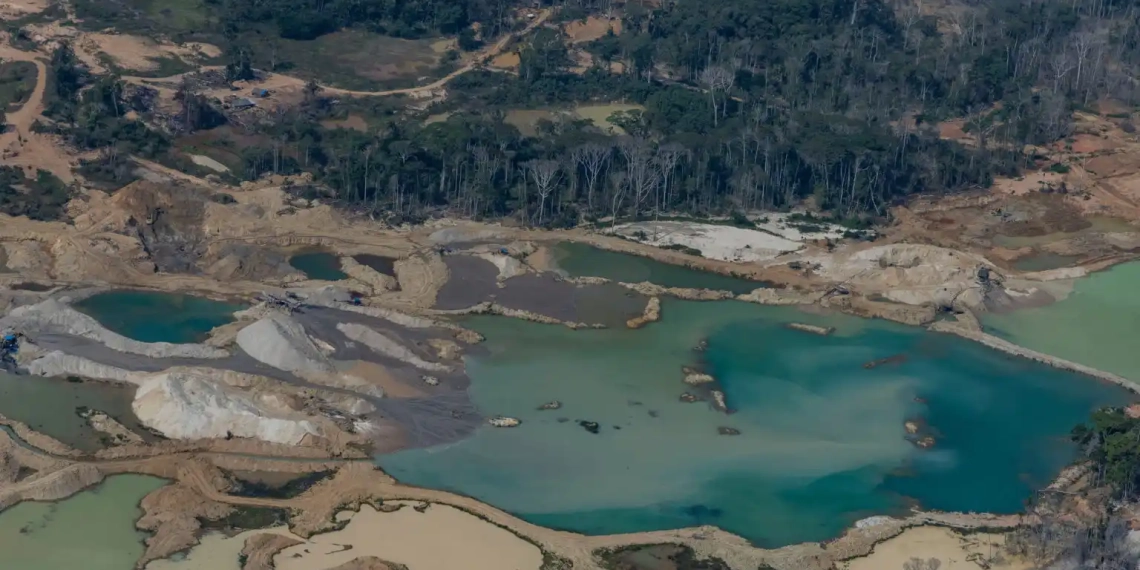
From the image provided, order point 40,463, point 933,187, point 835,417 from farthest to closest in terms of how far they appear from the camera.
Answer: point 933,187
point 835,417
point 40,463

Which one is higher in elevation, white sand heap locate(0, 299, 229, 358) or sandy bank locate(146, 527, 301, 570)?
white sand heap locate(0, 299, 229, 358)

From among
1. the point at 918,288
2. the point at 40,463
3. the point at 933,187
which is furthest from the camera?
the point at 933,187

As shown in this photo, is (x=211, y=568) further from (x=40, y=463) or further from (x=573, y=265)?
(x=573, y=265)

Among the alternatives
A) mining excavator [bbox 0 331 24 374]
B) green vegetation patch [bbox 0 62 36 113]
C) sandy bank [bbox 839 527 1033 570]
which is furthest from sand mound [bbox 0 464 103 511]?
green vegetation patch [bbox 0 62 36 113]

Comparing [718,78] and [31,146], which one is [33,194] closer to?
[31,146]

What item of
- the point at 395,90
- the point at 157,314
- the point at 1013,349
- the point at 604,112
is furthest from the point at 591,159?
the point at 157,314

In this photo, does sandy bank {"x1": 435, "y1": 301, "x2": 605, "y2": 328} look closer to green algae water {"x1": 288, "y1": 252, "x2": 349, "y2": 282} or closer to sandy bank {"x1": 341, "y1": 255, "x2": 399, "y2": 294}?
sandy bank {"x1": 341, "y1": 255, "x2": 399, "y2": 294}

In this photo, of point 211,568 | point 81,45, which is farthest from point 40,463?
point 81,45
